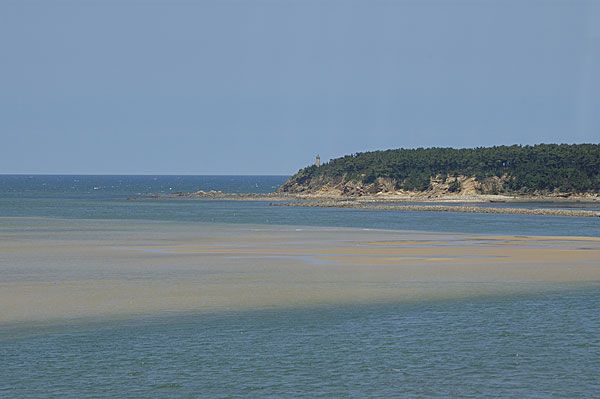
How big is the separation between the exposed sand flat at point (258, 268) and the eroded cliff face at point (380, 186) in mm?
76486

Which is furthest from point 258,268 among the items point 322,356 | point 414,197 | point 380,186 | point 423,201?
point 380,186

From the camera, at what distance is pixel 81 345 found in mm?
24453

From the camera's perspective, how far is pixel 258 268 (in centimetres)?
4306

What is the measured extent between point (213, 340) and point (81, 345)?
3392 mm

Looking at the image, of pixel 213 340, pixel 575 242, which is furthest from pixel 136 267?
pixel 575 242

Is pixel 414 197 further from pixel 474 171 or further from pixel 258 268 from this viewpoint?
pixel 258 268

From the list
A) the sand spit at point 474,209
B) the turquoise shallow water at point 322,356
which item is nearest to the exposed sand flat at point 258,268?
the turquoise shallow water at point 322,356

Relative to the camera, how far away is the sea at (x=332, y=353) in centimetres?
2042

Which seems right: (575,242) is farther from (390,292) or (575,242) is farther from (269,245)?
(390,292)

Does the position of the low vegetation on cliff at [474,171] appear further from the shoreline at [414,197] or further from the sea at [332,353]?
the sea at [332,353]

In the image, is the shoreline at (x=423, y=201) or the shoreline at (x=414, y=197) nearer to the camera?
the shoreline at (x=423, y=201)

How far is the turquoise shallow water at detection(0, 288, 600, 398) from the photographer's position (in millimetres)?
20420

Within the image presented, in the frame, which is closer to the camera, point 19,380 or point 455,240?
point 19,380

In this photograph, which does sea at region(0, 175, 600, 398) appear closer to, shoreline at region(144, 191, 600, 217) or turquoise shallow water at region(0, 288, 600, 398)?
turquoise shallow water at region(0, 288, 600, 398)
